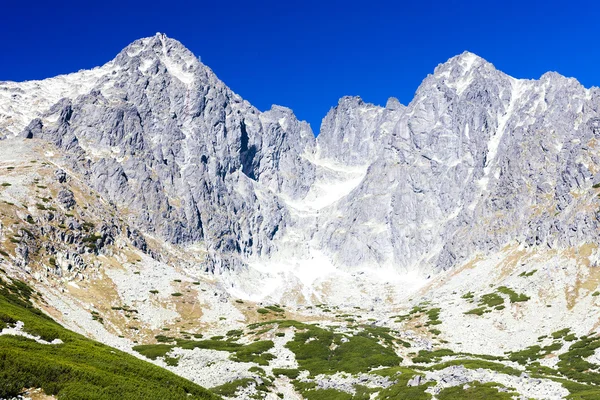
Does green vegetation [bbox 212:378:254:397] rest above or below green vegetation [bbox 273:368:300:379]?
below

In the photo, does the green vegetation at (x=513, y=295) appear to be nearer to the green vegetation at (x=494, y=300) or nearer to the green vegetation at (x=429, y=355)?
the green vegetation at (x=494, y=300)

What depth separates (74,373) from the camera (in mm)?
27641

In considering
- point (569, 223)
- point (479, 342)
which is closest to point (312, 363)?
point (479, 342)

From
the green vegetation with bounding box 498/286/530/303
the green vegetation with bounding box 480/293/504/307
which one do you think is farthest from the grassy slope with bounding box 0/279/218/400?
the green vegetation with bounding box 480/293/504/307

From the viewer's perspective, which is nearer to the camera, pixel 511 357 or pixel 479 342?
pixel 511 357

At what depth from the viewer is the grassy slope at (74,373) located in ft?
82.8

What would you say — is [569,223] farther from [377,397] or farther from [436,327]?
[377,397]

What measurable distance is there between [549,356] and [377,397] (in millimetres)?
45185

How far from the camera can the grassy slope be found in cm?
2525

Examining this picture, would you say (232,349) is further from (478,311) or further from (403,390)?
(478,311)

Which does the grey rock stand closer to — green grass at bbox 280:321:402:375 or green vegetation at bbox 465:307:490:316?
green grass at bbox 280:321:402:375

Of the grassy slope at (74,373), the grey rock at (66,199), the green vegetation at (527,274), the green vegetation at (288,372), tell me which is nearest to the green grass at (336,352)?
the green vegetation at (288,372)

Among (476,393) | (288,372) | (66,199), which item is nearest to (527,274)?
(288,372)

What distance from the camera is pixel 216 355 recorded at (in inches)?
2876
